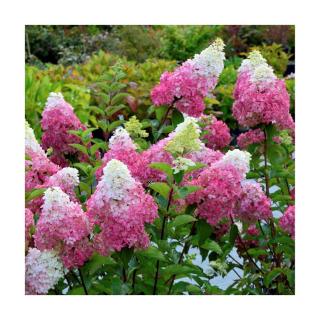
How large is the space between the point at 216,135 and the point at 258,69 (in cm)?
46

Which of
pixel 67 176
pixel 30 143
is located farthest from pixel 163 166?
pixel 30 143

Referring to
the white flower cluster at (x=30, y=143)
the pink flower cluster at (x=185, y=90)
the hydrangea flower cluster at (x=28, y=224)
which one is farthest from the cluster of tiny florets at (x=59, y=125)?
the hydrangea flower cluster at (x=28, y=224)

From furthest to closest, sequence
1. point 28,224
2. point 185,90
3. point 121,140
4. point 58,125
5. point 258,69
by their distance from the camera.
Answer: point 58,125
point 185,90
point 258,69
point 121,140
point 28,224

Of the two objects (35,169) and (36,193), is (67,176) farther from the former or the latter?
(35,169)

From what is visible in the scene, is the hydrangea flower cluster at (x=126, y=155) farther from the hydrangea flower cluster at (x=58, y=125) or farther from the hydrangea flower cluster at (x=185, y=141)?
the hydrangea flower cluster at (x=58, y=125)

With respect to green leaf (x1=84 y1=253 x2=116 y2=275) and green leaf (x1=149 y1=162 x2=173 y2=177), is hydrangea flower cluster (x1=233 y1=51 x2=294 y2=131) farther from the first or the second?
green leaf (x1=84 y1=253 x2=116 y2=275)

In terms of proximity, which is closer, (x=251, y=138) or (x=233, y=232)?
(x=233, y=232)

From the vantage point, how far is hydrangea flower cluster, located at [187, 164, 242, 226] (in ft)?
5.90

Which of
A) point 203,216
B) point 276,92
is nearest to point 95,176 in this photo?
point 203,216

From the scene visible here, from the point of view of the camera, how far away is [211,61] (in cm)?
229

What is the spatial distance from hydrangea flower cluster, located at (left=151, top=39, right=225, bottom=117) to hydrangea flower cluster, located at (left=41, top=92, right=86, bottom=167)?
35cm

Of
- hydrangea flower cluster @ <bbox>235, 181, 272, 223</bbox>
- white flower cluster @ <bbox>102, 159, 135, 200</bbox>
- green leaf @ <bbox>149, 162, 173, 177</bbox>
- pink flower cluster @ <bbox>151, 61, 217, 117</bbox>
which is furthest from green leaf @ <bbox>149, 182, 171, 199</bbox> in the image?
pink flower cluster @ <bbox>151, 61, 217, 117</bbox>
